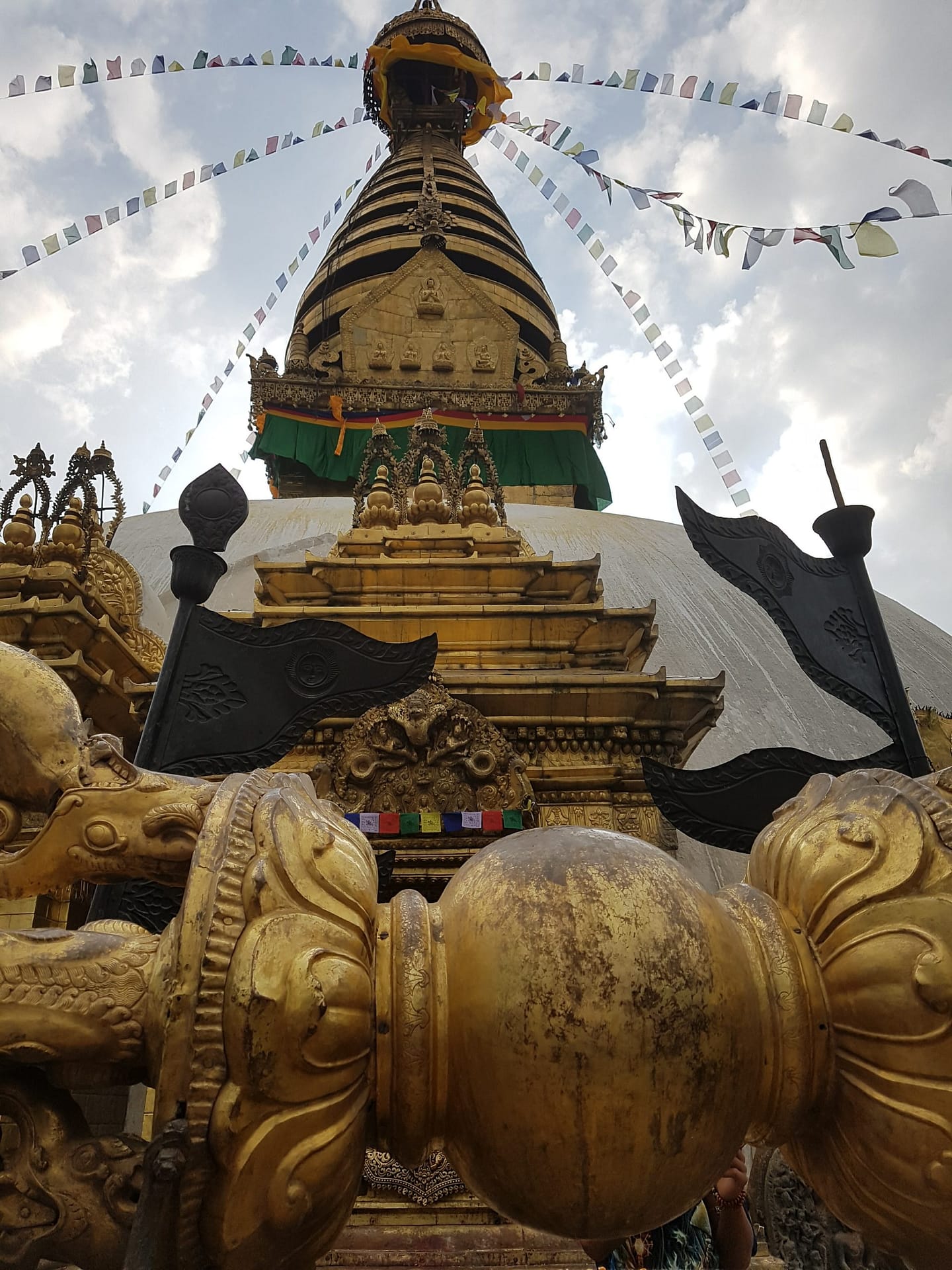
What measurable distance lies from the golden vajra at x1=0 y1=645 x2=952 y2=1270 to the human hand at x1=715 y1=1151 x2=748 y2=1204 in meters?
1.69

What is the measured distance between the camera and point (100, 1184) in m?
1.09

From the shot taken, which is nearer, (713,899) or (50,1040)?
(50,1040)

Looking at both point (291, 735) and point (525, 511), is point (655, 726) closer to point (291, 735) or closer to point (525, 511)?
point (291, 735)

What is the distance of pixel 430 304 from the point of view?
16.5 m

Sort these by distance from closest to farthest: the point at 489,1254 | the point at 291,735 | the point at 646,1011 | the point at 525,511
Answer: the point at 646,1011 → the point at 291,735 → the point at 489,1254 → the point at 525,511

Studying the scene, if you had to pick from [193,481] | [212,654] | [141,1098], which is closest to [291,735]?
[212,654]

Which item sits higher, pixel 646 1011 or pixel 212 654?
pixel 212 654

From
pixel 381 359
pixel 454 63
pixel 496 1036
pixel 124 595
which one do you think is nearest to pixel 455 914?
pixel 496 1036

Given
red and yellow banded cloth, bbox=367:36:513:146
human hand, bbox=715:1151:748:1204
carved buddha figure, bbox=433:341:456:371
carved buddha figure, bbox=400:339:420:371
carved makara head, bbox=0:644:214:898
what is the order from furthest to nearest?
red and yellow banded cloth, bbox=367:36:513:146 → carved buddha figure, bbox=400:339:420:371 → carved buddha figure, bbox=433:341:456:371 → human hand, bbox=715:1151:748:1204 → carved makara head, bbox=0:644:214:898

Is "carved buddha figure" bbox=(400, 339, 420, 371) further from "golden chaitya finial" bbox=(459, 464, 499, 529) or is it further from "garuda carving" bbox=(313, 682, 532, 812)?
"garuda carving" bbox=(313, 682, 532, 812)

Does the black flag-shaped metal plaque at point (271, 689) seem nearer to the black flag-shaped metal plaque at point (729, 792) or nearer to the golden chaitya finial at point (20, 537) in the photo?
the black flag-shaped metal plaque at point (729, 792)

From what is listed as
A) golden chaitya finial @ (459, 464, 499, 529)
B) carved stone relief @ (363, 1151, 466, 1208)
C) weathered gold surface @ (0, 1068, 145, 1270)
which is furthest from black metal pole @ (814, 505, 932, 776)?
golden chaitya finial @ (459, 464, 499, 529)

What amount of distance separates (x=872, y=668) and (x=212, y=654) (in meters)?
2.81

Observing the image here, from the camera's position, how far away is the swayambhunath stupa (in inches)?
41.3
